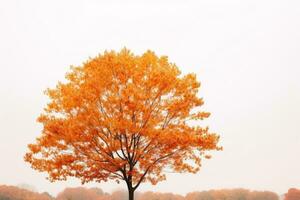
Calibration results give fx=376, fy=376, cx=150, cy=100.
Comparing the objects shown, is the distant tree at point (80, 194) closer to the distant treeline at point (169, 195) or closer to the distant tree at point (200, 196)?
the distant treeline at point (169, 195)

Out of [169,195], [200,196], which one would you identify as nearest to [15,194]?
[169,195]

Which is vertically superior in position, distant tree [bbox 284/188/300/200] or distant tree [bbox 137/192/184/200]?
distant tree [bbox 137/192/184/200]

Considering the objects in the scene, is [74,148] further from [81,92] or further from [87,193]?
[87,193]

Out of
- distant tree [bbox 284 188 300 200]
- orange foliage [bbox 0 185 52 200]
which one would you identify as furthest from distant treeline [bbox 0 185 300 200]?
orange foliage [bbox 0 185 52 200]

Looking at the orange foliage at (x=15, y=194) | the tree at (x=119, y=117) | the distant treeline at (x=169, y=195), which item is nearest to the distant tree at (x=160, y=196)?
the distant treeline at (x=169, y=195)

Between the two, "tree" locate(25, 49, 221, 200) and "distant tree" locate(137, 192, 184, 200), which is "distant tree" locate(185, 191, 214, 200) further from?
"tree" locate(25, 49, 221, 200)

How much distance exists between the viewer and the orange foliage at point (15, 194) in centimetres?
5412

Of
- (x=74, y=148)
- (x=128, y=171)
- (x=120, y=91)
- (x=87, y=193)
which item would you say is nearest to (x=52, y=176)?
(x=74, y=148)

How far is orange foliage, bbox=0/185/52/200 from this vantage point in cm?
5412

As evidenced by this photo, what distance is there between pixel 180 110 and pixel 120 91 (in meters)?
3.48

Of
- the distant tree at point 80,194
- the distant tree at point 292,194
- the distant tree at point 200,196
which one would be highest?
the distant tree at point 80,194

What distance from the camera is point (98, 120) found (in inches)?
798

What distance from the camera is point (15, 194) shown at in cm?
5516

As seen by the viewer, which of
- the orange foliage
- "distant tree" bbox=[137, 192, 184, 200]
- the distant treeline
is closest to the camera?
the orange foliage
